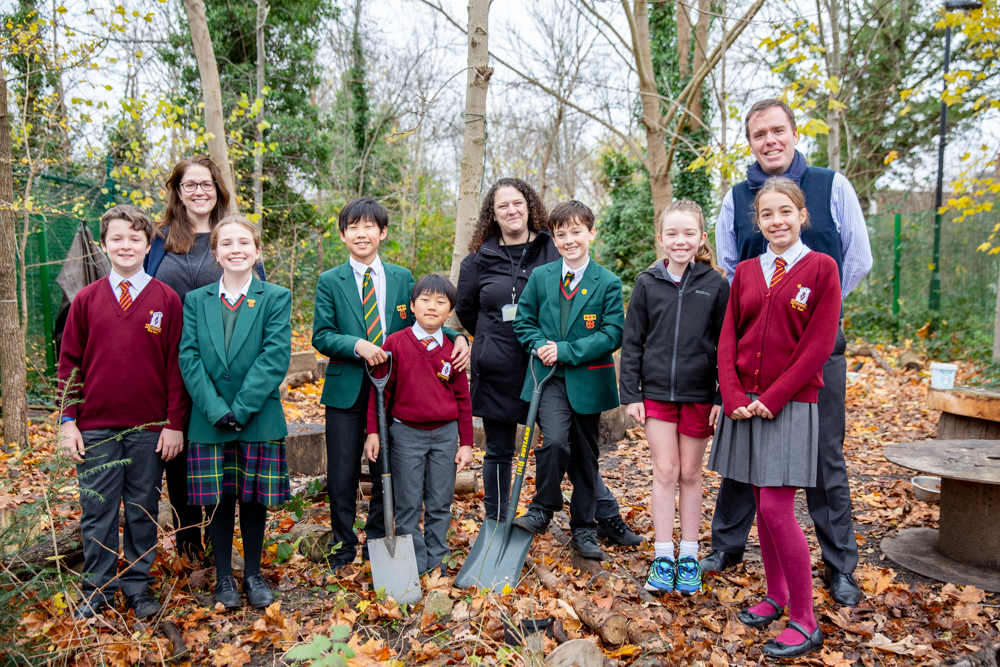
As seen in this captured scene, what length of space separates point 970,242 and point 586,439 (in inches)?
450

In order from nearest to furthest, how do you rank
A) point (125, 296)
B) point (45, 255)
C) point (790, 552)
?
point (790, 552) < point (125, 296) < point (45, 255)

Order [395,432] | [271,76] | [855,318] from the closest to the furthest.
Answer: [395,432] < [855,318] < [271,76]

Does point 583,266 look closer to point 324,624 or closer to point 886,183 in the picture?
point 324,624

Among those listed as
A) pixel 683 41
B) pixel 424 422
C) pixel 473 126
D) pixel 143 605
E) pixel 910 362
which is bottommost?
pixel 143 605

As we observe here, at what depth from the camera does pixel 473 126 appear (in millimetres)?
4711

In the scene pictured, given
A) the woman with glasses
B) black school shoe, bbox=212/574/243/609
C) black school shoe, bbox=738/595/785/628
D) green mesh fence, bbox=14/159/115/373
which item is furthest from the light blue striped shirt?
green mesh fence, bbox=14/159/115/373

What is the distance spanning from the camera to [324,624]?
2893 mm

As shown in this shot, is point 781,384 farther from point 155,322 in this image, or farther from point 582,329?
point 155,322

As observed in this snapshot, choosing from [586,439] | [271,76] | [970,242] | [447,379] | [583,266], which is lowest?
[586,439]

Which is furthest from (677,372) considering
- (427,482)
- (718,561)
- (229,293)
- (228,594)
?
(228,594)

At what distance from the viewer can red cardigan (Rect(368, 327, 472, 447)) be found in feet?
10.7

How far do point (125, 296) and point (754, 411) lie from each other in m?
2.86

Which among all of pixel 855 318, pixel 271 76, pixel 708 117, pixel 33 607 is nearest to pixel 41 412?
pixel 33 607

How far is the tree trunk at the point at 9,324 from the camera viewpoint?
4910mm
